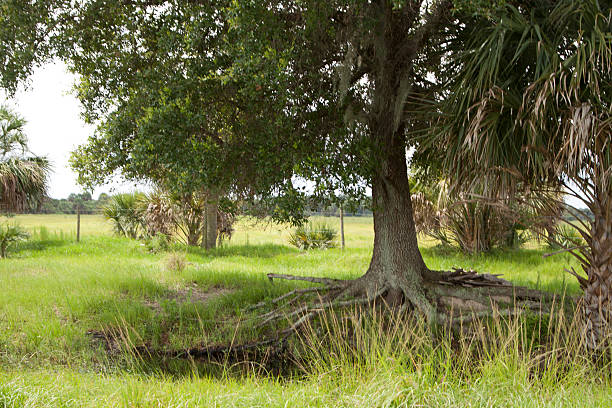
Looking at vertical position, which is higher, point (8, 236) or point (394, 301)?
point (8, 236)

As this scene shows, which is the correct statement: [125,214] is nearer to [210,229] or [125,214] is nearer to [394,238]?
[210,229]

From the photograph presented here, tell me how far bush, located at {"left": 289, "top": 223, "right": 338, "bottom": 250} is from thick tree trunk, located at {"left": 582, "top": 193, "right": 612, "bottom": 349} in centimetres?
1045

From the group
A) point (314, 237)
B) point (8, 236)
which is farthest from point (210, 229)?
point (8, 236)

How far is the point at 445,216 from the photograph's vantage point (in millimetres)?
12391

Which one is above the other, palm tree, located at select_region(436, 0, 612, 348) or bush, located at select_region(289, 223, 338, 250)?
palm tree, located at select_region(436, 0, 612, 348)

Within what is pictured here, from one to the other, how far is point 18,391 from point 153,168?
365cm

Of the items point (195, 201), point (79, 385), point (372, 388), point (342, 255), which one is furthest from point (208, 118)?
point (195, 201)

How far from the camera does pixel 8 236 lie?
13.1 metres

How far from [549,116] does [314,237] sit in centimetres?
1104

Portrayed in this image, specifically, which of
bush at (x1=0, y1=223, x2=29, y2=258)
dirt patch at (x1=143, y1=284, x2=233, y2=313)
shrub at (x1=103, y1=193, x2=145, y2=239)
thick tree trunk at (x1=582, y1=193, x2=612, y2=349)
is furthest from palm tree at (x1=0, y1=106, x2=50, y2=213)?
thick tree trunk at (x1=582, y1=193, x2=612, y2=349)

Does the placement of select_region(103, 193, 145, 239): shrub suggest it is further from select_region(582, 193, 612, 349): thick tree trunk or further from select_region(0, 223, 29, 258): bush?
select_region(582, 193, 612, 349): thick tree trunk

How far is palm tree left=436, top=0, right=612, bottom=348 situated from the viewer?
428cm

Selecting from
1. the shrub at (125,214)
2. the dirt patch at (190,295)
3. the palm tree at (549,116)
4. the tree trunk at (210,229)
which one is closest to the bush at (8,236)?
the shrub at (125,214)

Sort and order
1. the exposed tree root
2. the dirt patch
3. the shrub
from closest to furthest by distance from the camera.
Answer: the exposed tree root → the dirt patch → the shrub
